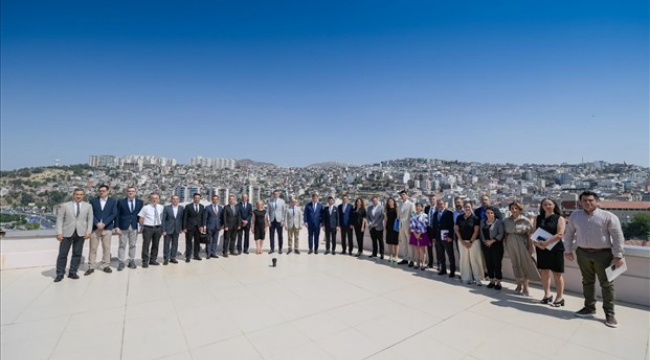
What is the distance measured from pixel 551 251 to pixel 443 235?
1.76 metres

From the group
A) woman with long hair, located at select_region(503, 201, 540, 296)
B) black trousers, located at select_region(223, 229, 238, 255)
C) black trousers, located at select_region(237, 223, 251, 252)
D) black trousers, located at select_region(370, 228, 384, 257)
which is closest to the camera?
woman with long hair, located at select_region(503, 201, 540, 296)

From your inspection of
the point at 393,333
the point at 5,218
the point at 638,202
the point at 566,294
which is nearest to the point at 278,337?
the point at 393,333

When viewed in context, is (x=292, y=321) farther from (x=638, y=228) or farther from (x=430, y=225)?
(x=638, y=228)

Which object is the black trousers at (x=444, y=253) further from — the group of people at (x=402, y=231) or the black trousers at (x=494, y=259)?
A: the black trousers at (x=494, y=259)

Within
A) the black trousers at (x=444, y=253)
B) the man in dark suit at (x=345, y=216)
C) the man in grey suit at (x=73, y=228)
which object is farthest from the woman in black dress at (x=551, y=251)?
the man in grey suit at (x=73, y=228)

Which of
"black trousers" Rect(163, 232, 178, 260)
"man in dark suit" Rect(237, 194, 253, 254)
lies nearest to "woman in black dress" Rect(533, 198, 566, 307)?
"man in dark suit" Rect(237, 194, 253, 254)

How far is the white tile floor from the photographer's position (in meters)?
2.81

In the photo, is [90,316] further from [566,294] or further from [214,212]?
[566,294]

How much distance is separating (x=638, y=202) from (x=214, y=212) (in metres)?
8.63

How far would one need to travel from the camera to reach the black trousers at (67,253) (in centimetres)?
518

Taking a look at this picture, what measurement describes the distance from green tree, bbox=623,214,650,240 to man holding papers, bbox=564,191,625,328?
1.00 m

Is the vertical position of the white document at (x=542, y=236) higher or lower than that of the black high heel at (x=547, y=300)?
higher

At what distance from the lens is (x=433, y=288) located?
191 inches

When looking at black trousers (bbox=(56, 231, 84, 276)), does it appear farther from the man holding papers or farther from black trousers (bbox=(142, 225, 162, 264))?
the man holding papers
